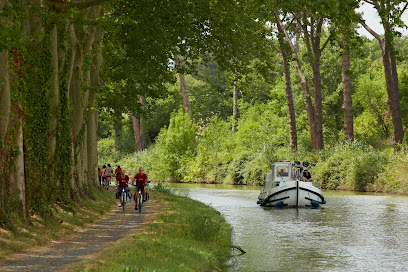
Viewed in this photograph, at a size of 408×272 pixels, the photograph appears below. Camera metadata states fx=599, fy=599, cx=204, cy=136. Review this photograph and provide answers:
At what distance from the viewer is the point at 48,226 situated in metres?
15.4

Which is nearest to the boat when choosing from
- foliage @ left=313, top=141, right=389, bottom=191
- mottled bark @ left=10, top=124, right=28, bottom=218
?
foliage @ left=313, top=141, right=389, bottom=191

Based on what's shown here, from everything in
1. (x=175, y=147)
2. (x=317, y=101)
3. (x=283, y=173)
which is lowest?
(x=283, y=173)

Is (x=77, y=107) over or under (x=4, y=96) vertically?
over

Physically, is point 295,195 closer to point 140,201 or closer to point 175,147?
point 140,201

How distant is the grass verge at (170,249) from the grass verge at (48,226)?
184 centimetres

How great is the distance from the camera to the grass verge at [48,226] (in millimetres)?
12653

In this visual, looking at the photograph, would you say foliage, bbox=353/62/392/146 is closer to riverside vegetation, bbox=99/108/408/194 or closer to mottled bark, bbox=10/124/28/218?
riverside vegetation, bbox=99/108/408/194

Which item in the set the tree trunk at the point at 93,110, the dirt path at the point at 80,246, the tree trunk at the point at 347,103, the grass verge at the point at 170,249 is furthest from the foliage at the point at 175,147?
the grass verge at the point at 170,249

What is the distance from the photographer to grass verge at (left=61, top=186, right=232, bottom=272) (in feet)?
35.8

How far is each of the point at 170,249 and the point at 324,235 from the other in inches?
336

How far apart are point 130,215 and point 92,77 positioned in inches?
286

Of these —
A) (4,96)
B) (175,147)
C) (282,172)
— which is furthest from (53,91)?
(175,147)

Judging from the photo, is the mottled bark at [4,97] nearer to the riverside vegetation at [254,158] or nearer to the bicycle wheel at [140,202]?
the bicycle wheel at [140,202]

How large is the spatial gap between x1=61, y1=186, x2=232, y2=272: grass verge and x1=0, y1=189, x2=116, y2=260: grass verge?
1844mm
